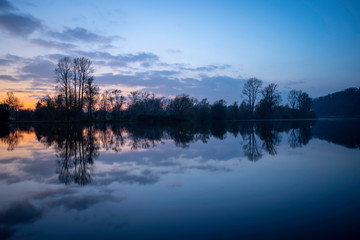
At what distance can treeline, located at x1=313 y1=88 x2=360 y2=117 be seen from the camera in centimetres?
9668

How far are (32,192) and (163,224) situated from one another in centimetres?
341

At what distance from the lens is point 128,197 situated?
428cm

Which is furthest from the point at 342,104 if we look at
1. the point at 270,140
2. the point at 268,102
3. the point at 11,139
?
the point at 11,139

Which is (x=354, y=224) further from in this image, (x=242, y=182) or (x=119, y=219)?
(x=119, y=219)

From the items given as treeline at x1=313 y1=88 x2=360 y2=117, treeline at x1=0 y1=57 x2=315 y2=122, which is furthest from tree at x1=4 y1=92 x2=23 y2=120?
treeline at x1=313 y1=88 x2=360 y2=117

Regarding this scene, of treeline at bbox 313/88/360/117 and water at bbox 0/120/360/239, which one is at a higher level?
treeline at bbox 313/88/360/117

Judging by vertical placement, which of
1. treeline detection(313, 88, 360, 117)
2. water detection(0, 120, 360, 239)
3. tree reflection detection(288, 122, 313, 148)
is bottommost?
water detection(0, 120, 360, 239)

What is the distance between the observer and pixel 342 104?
103 meters

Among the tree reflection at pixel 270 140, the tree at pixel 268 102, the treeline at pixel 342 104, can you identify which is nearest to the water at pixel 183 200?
the tree reflection at pixel 270 140

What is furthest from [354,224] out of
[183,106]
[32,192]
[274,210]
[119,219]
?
[183,106]

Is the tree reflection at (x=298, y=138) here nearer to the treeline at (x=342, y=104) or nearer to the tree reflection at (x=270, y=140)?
the tree reflection at (x=270, y=140)

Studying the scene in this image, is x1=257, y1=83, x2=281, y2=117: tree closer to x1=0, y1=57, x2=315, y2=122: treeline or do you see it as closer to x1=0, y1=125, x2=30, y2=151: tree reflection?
x1=0, y1=57, x2=315, y2=122: treeline

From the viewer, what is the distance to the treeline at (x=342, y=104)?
317 ft

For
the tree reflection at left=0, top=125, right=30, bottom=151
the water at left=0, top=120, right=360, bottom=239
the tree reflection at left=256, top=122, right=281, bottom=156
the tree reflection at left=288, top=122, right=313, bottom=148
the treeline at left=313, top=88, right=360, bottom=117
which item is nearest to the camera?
the water at left=0, top=120, right=360, bottom=239
